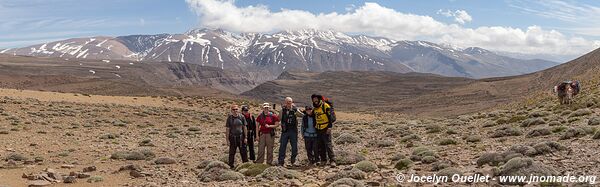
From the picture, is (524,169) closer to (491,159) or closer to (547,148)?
(491,159)

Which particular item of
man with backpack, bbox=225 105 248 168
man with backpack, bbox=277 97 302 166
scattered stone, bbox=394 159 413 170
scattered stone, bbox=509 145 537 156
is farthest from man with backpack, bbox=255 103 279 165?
scattered stone, bbox=509 145 537 156

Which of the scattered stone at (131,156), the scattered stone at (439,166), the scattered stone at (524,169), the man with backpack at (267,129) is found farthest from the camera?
the scattered stone at (131,156)

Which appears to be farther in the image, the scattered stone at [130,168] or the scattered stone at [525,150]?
the scattered stone at [130,168]

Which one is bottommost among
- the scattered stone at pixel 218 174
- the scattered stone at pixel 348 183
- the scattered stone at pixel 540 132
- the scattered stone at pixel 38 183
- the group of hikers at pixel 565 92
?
the scattered stone at pixel 38 183

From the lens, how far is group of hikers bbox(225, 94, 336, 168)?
13812mm

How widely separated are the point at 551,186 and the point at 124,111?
39.7 metres

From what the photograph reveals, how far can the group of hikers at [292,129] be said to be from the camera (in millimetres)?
13812

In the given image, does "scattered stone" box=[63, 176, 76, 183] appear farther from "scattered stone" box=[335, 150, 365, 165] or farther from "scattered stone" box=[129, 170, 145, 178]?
"scattered stone" box=[335, 150, 365, 165]

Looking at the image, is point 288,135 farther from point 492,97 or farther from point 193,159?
point 492,97

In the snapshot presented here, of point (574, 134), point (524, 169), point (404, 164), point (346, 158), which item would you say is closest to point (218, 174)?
point (346, 158)

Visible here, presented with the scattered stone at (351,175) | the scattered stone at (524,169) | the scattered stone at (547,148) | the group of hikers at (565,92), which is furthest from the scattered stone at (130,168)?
the group of hikers at (565,92)

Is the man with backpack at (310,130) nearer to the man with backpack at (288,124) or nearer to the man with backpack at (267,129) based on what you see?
the man with backpack at (288,124)

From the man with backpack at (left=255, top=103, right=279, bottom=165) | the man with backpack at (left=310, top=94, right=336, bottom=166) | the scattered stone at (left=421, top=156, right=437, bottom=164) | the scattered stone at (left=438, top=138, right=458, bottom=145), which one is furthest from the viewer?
the scattered stone at (left=438, top=138, right=458, bottom=145)

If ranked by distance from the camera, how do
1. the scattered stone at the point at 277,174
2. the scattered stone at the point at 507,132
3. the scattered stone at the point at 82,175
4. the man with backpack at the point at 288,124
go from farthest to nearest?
1. the scattered stone at the point at 507,132
2. the man with backpack at the point at 288,124
3. the scattered stone at the point at 82,175
4. the scattered stone at the point at 277,174
